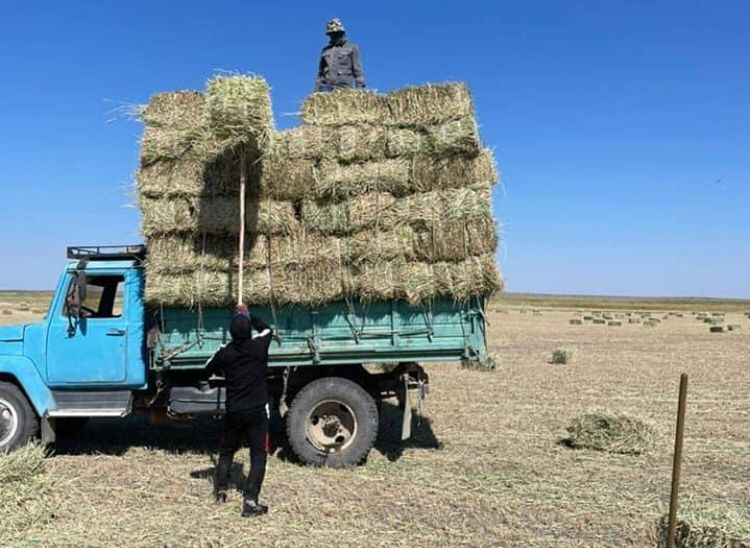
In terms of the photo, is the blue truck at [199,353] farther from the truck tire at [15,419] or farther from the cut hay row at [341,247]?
the cut hay row at [341,247]

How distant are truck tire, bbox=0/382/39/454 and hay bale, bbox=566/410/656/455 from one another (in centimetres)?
660

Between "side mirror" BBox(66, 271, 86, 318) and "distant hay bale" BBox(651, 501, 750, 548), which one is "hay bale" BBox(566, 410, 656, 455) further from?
"side mirror" BBox(66, 271, 86, 318)

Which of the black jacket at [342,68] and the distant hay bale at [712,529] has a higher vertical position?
the black jacket at [342,68]

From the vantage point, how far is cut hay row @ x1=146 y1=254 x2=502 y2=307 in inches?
311

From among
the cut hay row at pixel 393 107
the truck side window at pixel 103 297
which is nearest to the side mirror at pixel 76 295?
the truck side window at pixel 103 297

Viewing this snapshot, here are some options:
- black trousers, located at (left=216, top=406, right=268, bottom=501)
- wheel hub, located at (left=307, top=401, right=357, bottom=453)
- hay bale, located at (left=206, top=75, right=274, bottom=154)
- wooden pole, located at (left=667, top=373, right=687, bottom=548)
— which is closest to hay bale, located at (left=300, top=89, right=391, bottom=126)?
hay bale, located at (left=206, top=75, right=274, bottom=154)

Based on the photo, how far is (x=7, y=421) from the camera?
7844 millimetres

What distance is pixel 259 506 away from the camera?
245 inches

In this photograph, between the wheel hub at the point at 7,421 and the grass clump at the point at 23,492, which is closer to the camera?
the grass clump at the point at 23,492

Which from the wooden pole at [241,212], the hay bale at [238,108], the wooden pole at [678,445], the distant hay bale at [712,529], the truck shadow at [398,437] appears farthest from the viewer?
the truck shadow at [398,437]

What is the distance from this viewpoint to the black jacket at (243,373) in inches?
252

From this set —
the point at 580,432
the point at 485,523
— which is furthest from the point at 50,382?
the point at 580,432

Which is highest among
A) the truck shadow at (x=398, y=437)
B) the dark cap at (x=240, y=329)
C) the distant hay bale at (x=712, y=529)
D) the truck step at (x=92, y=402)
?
the dark cap at (x=240, y=329)

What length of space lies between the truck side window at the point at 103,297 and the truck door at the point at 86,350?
0.11 meters
